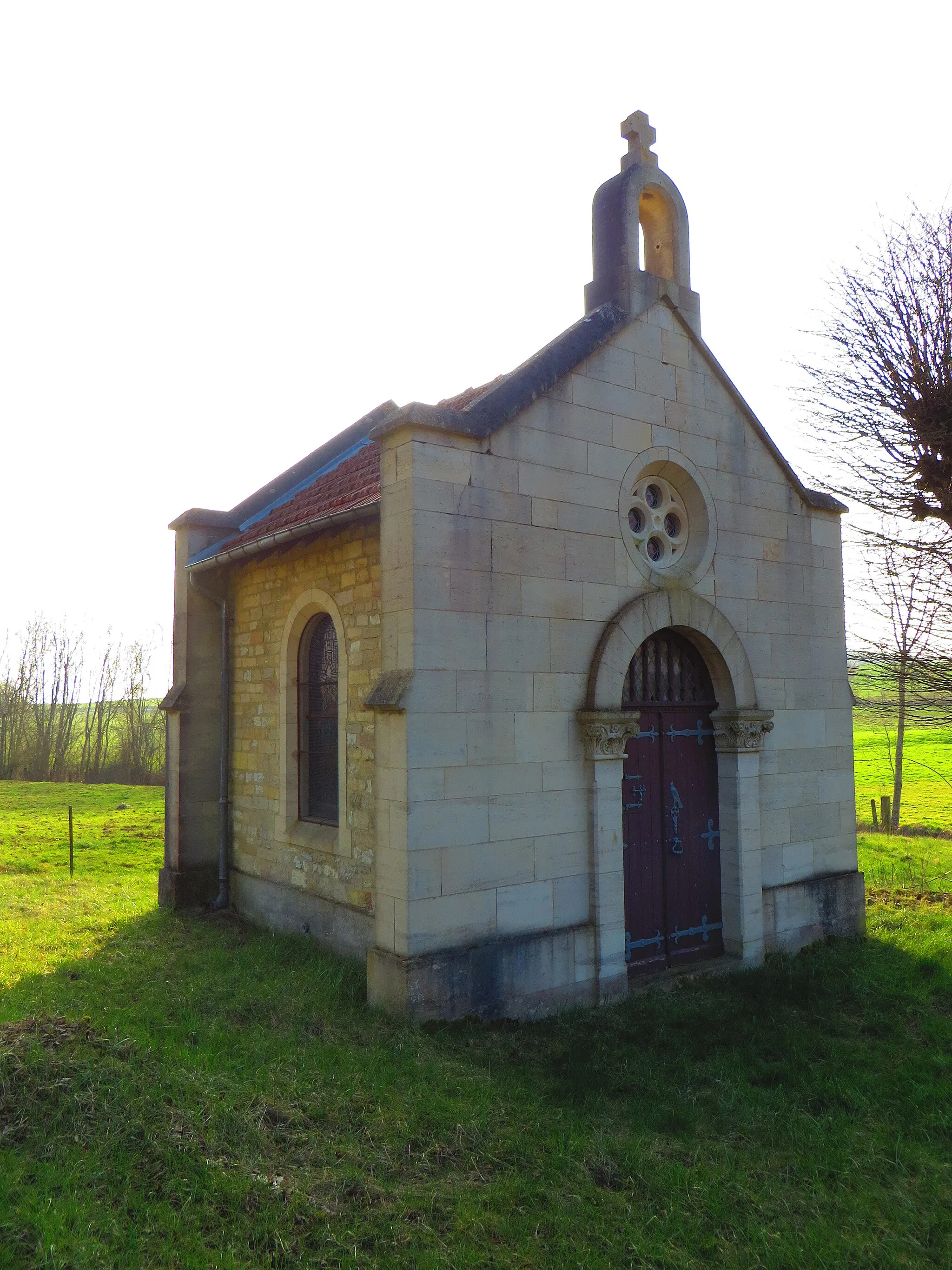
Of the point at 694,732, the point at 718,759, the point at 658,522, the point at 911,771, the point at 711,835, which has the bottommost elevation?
the point at 911,771

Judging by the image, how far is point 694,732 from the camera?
8.49 meters

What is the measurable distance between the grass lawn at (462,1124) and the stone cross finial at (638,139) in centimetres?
800

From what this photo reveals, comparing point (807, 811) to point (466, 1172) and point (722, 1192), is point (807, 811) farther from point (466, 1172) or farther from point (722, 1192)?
point (466, 1172)

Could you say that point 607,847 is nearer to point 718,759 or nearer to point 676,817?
point 676,817

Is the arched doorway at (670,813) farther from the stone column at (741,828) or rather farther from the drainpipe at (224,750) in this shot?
the drainpipe at (224,750)

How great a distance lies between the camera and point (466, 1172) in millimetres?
4496

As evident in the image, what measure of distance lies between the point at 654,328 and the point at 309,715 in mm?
5243

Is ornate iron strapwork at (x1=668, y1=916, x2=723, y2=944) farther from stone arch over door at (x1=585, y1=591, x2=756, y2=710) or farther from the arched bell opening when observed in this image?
the arched bell opening

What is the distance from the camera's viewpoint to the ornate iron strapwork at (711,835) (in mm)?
8430

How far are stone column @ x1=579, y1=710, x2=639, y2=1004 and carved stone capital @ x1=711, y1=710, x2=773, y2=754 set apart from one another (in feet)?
5.22

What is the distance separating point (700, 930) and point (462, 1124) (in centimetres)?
403

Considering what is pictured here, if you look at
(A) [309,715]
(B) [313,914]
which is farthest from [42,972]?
(A) [309,715]

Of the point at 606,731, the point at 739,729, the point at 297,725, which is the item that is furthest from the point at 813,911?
the point at 297,725

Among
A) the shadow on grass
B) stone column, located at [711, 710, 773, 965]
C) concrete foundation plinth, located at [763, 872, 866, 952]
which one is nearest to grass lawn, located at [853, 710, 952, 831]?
concrete foundation plinth, located at [763, 872, 866, 952]
